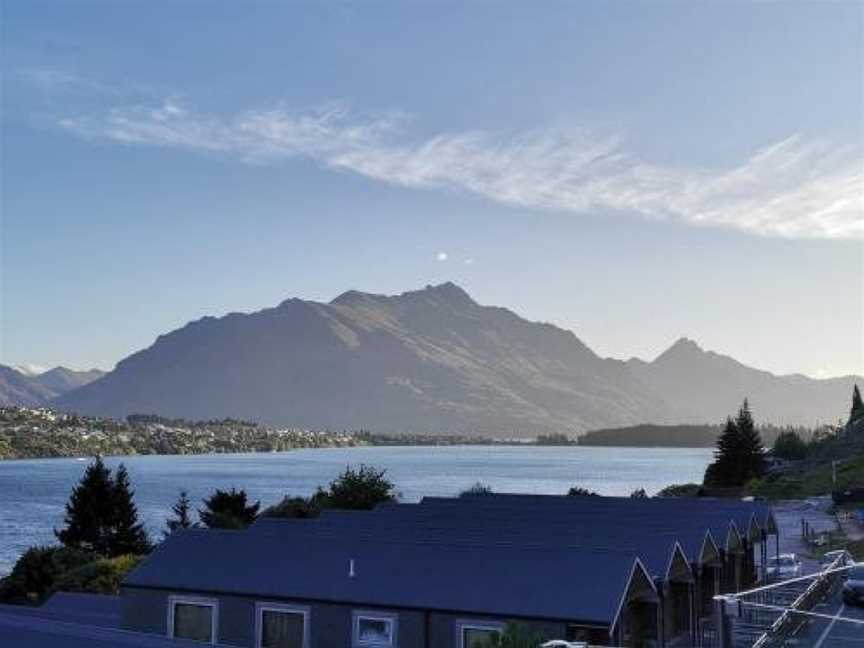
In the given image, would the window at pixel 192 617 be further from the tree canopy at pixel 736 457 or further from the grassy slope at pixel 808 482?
the tree canopy at pixel 736 457

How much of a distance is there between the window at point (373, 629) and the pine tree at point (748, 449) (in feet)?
379

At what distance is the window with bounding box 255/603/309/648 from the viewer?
103ft

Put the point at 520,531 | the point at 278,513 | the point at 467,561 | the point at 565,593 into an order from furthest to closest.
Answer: the point at 278,513, the point at 520,531, the point at 467,561, the point at 565,593

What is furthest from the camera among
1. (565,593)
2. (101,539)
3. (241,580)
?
(101,539)

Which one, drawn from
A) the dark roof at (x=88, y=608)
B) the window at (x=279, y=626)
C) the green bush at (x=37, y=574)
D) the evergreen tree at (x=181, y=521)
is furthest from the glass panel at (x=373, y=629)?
the evergreen tree at (x=181, y=521)

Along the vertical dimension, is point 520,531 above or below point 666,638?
above

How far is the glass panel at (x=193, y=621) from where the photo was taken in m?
33.0

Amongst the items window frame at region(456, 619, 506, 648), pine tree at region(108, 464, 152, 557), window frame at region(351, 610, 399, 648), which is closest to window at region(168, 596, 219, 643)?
window frame at region(351, 610, 399, 648)

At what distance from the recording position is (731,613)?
17.0m

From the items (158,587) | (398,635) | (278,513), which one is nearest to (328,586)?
(398,635)

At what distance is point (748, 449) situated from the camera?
471 feet

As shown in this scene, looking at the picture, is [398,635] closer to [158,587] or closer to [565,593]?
[565,593]

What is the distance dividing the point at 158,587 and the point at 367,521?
38.2ft

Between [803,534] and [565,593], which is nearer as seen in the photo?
[565,593]
